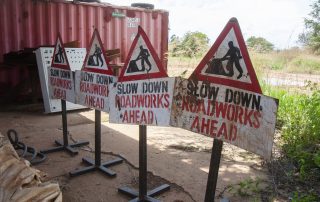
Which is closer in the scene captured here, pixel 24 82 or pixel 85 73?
pixel 85 73

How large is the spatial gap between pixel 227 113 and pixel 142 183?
4.67ft

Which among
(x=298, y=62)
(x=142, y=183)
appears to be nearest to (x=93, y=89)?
(x=142, y=183)

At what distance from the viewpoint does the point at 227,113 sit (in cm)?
237

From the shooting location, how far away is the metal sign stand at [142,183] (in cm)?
331

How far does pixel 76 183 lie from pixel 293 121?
3.54 metres

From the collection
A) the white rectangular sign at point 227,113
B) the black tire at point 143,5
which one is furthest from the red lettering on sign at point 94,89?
the black tire at point 143,5

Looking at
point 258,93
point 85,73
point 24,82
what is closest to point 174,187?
point 85,73

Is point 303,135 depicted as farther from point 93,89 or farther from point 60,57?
point 60,57

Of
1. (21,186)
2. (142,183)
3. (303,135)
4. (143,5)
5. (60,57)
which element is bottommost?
(142,183)

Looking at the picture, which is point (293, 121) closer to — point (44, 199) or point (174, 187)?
point (174, 187)

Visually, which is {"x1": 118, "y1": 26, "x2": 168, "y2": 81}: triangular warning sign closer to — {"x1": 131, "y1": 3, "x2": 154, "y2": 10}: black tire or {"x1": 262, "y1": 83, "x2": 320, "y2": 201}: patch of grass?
{"x1": 262, "y1": 83, "x2": 320, "y2": 201}: patch of grass

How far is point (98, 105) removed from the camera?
369 centimetres

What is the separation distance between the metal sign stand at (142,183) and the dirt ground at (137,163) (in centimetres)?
7

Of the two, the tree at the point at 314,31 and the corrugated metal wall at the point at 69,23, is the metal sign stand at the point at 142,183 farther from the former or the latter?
the tree at the point at 314,31
